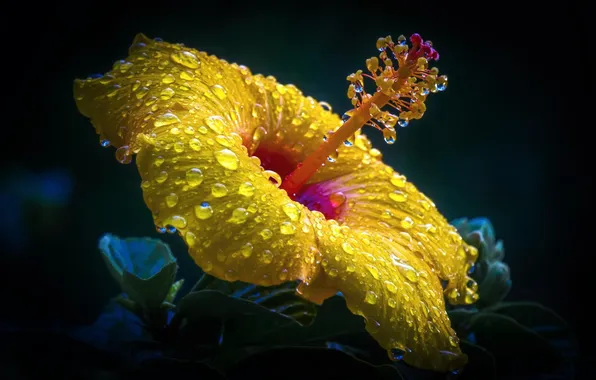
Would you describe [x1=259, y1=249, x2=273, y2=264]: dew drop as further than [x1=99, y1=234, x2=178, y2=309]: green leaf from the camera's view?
No

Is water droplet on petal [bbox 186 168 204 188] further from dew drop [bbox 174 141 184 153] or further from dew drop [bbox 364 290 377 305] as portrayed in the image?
dew drop [bbox 364 290 377 305]

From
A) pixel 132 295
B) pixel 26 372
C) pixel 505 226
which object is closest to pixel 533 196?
pixel 505 226

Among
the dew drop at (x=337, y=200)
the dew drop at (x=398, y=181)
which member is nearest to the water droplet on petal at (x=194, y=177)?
the dew drop at (x=337, y=200)

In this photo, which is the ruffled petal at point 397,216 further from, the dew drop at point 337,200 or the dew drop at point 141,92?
the dew drop at point 141,92

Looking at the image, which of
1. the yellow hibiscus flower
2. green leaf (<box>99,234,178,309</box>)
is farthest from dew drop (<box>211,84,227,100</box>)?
green leaf (<box>99,234,178,309</box>)

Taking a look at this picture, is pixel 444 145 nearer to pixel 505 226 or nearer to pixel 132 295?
pixel 505 226
